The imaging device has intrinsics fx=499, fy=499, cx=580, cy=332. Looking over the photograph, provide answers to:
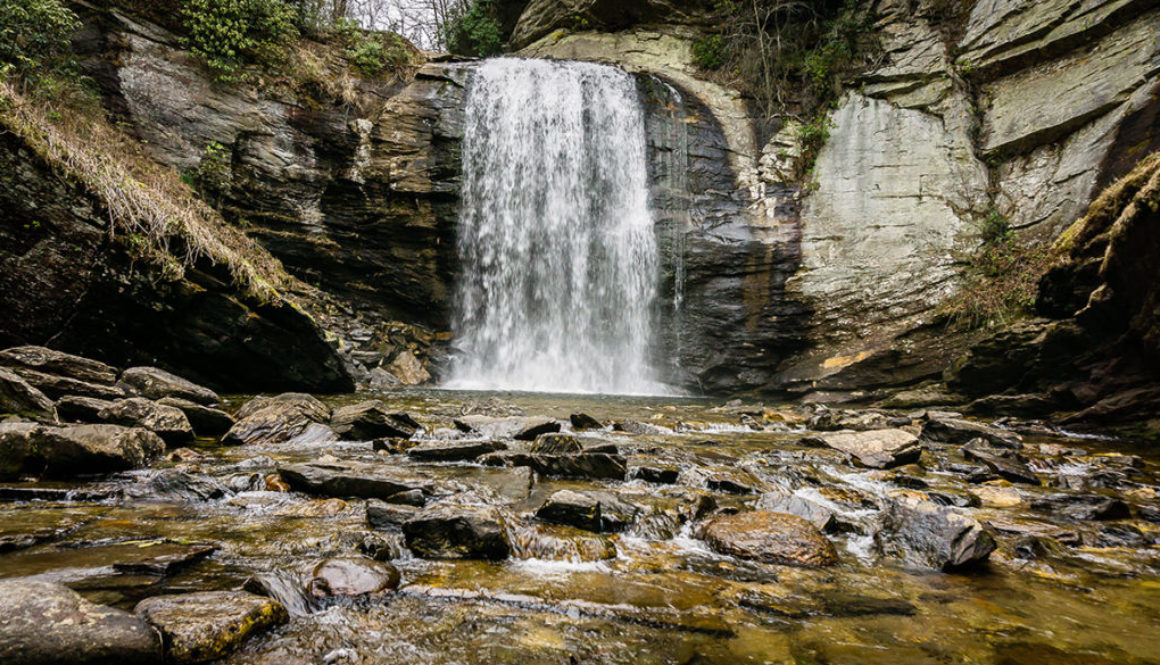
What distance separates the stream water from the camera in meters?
1.64

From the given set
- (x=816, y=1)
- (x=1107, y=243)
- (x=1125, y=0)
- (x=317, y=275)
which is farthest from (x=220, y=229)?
(x=1125, y=0)

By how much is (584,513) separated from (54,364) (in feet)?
17.4

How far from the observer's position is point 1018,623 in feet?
6.16

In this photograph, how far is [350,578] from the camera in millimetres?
1943

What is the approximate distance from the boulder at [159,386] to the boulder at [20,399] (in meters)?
1.32

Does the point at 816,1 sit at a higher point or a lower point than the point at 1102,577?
higher

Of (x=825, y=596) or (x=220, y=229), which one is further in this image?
(x=220, y=229)

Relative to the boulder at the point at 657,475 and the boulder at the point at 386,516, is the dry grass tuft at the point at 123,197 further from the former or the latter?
the boulder at the point at 657,475

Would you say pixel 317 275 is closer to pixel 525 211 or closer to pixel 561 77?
pixel 525 211

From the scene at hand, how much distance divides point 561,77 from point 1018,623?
1529 centimetres

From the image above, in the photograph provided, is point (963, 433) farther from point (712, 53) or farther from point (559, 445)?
point (712, 53)

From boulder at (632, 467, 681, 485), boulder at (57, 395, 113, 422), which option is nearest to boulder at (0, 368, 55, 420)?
boulder at (57, 395, 113, 422)

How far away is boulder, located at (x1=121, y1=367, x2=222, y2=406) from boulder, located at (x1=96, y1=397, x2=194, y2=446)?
1055mm

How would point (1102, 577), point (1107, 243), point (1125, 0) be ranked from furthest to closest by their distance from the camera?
point (1125, 0)
point (1107, 243)
point (1102, 577)
